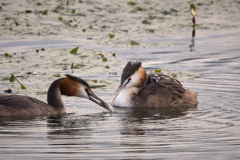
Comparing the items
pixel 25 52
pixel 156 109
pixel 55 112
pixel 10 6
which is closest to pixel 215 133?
pixel 156 109

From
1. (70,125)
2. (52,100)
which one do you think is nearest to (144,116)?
(70,125)

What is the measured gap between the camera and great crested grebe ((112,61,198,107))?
40.3ft

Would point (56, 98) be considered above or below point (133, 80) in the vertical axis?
below

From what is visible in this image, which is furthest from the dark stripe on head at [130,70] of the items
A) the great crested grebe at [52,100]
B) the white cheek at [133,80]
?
the great crested grebe at [52,100]

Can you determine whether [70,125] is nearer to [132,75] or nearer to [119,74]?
[132,75]

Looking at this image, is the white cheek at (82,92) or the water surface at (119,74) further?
the white cheek at (82,92)

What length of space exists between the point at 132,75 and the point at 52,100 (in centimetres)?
208

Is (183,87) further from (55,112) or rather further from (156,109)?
(55,112)

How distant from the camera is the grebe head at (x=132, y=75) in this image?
1234 cm

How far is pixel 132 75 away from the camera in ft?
40.8

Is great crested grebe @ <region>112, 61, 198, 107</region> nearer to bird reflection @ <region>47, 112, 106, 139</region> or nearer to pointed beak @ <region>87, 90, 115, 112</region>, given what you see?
pointed beak @ <region>87, 90, 115, 112</region>

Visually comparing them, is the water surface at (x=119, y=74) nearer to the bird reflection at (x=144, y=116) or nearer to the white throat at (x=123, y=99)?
the bird reflection at (x=144, y=116)

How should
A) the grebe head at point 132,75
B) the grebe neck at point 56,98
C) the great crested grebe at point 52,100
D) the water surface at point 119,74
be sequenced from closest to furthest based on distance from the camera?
the water surface at point 119,74
the great crested grebe at point 52,100
the grebe neck at point 56,98
the grebe head at point 132,75

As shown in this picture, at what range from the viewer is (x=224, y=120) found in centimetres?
1069
